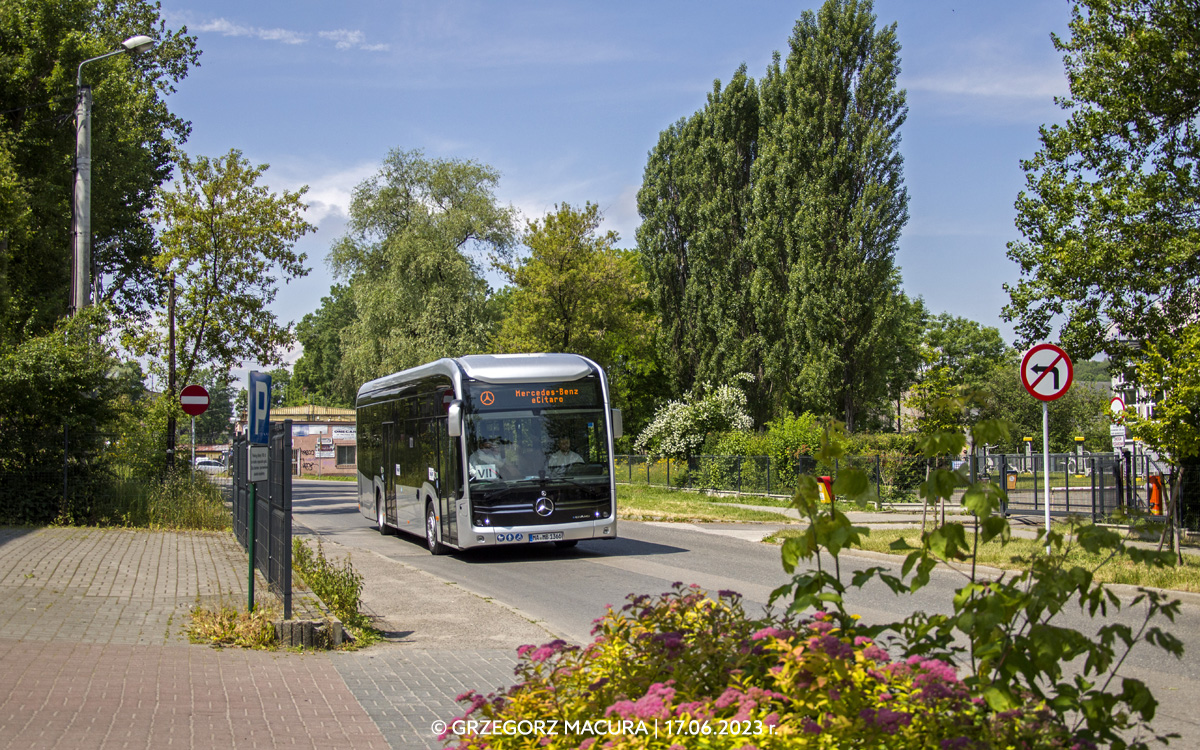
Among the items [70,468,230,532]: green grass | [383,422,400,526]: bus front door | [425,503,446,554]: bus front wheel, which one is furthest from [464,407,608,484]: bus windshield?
[70,468,230,532]: green grass

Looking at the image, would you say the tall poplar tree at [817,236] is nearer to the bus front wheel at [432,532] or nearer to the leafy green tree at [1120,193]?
the leafy green tree at [1120,193]

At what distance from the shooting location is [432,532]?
16438mm

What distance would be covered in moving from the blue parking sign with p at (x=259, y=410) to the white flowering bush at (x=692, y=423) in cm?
2905

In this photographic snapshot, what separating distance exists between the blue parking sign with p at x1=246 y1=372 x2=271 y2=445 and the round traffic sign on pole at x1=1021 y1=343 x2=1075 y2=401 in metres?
9.86

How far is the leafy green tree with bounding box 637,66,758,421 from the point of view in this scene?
44188 mm

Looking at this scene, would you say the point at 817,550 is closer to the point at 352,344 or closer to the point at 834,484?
the point at 834,484

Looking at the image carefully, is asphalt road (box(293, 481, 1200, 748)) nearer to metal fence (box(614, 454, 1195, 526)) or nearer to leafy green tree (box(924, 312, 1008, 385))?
metal fence (box(614, 454, 1195, 526))

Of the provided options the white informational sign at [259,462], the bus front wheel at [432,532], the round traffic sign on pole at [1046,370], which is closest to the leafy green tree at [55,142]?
the bus front wheel at [432,532]

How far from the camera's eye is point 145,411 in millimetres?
20484

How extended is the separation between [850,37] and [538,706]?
4033 centimetres

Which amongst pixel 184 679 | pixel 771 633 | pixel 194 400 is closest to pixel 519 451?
pixel 184 679

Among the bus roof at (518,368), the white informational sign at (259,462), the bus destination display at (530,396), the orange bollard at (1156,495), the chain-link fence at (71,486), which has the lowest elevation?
the orange bollard at (1156,495)

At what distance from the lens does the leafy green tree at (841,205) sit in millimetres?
38281

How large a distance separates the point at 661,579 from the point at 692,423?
24.9m
